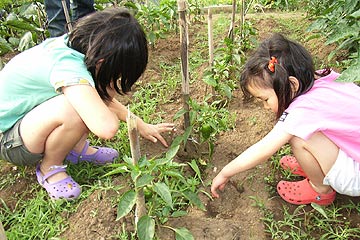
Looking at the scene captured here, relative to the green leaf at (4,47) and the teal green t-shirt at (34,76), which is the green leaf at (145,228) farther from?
the green leaf at (4,47)

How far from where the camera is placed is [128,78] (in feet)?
5.63

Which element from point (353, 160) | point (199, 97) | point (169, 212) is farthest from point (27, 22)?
point (353, 160)

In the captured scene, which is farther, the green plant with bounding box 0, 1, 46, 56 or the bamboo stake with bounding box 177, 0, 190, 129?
the green plant with bounding box 0, 1, 46, 56

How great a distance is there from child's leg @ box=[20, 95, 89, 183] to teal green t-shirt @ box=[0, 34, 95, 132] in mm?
70

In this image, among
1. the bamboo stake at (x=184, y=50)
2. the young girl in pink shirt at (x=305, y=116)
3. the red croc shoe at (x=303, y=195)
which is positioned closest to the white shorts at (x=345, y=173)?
the young girl in pink shirt at (x=305, y=116)

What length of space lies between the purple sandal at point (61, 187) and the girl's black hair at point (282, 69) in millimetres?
1009

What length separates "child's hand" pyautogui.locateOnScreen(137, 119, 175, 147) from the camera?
2.03 m

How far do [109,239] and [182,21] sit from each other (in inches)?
40.7

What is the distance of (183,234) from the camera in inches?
60.9

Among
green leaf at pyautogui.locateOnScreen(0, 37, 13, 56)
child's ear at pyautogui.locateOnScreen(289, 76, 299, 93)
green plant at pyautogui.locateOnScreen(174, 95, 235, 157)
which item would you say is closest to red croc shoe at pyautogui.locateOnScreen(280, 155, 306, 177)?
green plant at pyautogui.locateOnScreen(174, 95, 235, 157)

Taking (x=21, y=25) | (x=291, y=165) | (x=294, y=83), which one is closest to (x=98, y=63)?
(x=294, y=83)

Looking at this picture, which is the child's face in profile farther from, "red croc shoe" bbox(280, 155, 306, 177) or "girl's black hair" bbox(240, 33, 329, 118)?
"red croc shoe" bbox(280, 155, 306, 177)

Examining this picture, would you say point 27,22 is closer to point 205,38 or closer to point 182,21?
point 205,38

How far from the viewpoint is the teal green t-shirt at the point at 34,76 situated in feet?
5.43
